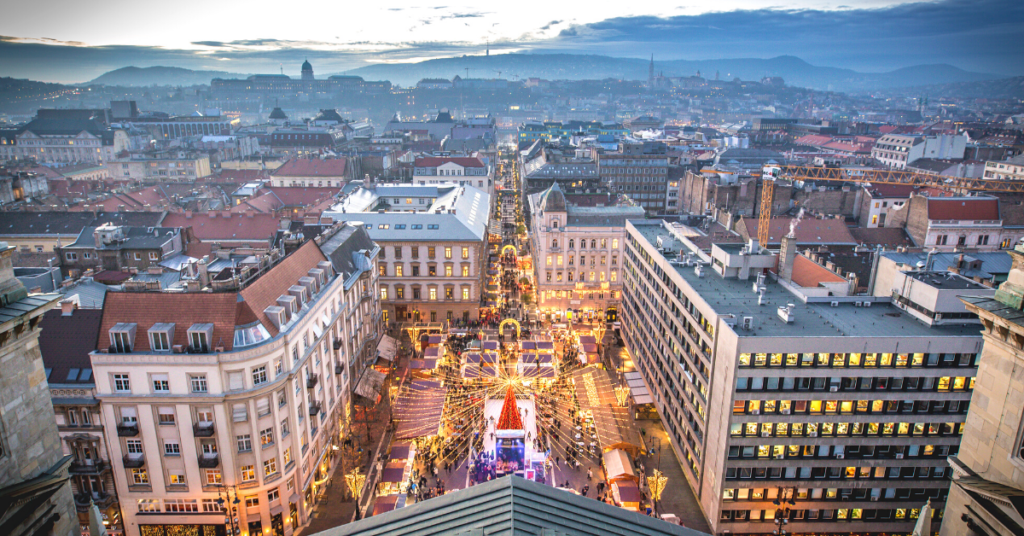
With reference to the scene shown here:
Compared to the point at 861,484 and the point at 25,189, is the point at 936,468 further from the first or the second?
the point at 25,189

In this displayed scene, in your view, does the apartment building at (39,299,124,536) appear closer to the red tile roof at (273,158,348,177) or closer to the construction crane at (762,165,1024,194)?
the red tile roof at (273,158,348,177)

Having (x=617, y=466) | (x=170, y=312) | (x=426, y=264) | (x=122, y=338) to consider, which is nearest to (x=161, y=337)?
(x=170, y=312)

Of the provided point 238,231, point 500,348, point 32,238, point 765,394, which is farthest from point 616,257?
point 32,238

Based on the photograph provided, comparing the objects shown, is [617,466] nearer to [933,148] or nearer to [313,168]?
[313,168]

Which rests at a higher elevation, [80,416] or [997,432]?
[997,432]

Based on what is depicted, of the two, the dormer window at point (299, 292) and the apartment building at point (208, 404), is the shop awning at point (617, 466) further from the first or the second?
the dormer window at point (299, 292)
